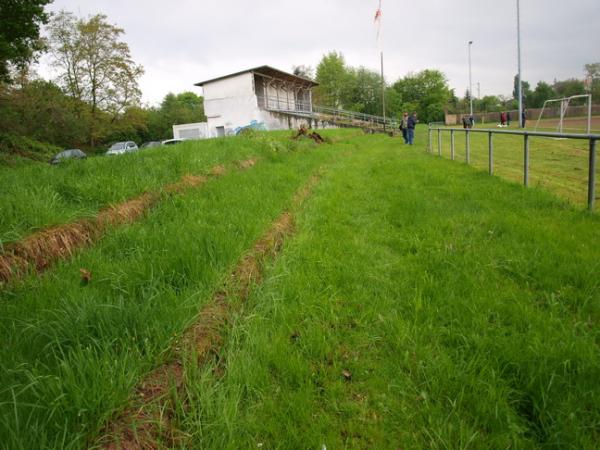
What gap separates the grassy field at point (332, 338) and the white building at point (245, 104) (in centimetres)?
3172

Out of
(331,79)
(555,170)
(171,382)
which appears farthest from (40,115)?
(331,79)

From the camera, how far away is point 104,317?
7.41 ft

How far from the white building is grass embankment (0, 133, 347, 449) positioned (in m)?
31.4

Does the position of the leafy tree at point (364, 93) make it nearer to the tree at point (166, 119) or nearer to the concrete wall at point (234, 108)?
the tree at point (166, 119)

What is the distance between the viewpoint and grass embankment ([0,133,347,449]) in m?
1.63

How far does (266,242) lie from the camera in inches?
166

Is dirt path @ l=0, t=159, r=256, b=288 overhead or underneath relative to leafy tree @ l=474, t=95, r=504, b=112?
underneath

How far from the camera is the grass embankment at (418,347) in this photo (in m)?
1.80

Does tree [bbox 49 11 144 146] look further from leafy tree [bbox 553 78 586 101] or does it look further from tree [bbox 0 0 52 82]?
leafy tree [bbox 553 78 586 101]

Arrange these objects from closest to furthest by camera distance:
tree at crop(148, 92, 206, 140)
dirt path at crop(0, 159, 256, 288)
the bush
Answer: dirt path at crop(0, 159, 256, 288), the bush, tree at crop(148, 92, 206, 140)

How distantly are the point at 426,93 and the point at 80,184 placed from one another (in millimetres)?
98893

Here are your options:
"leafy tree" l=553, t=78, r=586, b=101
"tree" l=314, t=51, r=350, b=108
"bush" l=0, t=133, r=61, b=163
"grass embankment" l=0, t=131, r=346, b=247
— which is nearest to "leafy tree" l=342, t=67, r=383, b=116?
"tree" l=314, t=51, r=350, b=108

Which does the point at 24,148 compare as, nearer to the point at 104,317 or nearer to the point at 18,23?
the point at 18,23

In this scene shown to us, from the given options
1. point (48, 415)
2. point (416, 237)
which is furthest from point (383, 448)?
point (416, 237)
